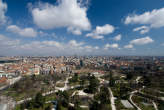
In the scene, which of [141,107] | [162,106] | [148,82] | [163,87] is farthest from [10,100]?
[163,87]

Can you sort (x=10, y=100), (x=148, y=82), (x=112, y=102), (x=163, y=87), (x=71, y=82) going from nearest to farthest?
(x=112, y=102) → (x=10, y=100) → (x=163, y=87) → (x=148, y=82) → (x=71, y=82)

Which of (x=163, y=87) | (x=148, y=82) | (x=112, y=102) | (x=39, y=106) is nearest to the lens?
(x=39, y=106)

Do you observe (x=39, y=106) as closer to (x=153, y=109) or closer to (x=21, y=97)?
(x=21, y=97)

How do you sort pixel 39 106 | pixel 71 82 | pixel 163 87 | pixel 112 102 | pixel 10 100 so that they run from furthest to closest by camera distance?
pixel 71 82, pixel 163 87, pixel 10 100, pixel 112 102, pixel 39 106

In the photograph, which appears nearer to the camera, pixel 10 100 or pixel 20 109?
pixel 20 109

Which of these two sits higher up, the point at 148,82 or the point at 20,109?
the point at 148,82

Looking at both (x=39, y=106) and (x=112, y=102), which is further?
(x=112, y=102)

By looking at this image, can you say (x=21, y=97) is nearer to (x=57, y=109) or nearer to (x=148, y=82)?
(x=57, y=109)

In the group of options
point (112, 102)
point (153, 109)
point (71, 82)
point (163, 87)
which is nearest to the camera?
point (153, 109)

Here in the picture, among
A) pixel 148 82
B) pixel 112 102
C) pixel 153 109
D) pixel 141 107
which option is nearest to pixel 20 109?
pixel 112 102
